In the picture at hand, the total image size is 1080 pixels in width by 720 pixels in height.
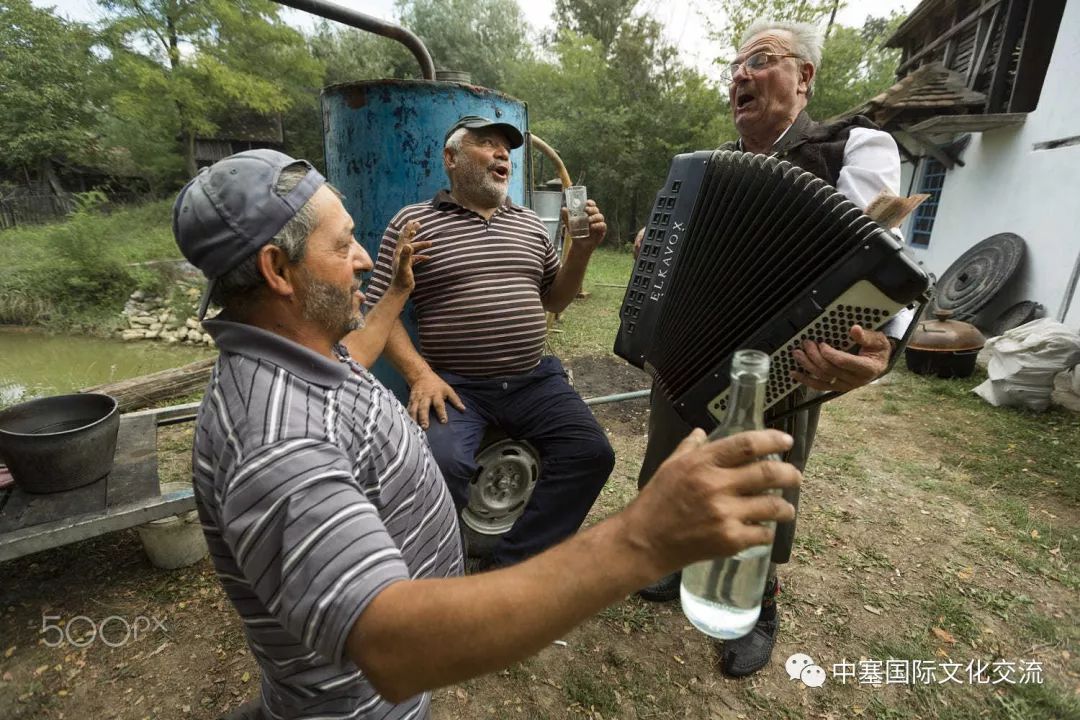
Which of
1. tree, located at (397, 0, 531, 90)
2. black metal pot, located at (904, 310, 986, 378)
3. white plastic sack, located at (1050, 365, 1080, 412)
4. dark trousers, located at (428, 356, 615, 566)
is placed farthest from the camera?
tree, located at (397, 0, 531, 90)

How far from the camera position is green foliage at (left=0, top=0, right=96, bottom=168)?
1688 cm

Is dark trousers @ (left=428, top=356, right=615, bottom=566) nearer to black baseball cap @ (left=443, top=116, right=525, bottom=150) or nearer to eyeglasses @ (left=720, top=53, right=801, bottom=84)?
black baseball cap @ (left=443, top=116, right=525, bottom=150)

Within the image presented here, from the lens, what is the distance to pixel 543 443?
8.32 feet

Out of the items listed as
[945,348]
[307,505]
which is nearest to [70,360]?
[307,505]

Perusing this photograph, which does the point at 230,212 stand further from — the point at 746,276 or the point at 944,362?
the point at 944,362

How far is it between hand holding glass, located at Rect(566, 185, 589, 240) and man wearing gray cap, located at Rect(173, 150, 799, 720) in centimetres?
127

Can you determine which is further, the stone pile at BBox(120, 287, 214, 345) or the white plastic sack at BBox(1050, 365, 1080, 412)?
the stone pile at BBox(120, 287, 214, 345)

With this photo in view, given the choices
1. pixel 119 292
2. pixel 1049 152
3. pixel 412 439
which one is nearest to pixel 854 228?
pixel 412 439

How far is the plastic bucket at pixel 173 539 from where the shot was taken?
2.58 m

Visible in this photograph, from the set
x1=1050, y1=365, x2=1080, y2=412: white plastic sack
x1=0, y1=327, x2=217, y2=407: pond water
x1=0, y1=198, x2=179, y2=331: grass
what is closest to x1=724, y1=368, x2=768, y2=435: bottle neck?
x1=1050, y1=365, x2=1080, y2=412: white plastic sack

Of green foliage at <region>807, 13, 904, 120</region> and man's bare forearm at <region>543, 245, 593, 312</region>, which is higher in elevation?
green foliage at <region>807, 13, 904, 120</region>

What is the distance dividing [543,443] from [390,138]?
183 centimetres

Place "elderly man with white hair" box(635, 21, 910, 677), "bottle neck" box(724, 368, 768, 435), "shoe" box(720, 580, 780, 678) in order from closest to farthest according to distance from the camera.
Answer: "bottle neck" box(724, 368, 768, 435) → "elderly man with white hair" box(635, 21, 910, 677) → "shoe" box(720, 580, 780, 678)

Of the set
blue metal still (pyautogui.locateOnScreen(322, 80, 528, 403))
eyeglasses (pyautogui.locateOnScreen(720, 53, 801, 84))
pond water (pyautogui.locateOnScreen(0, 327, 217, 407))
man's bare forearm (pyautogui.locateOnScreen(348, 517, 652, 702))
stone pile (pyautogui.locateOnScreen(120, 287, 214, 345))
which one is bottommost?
pond water (pyautogui.locateOnScreen(0, 327, 217, 407))
